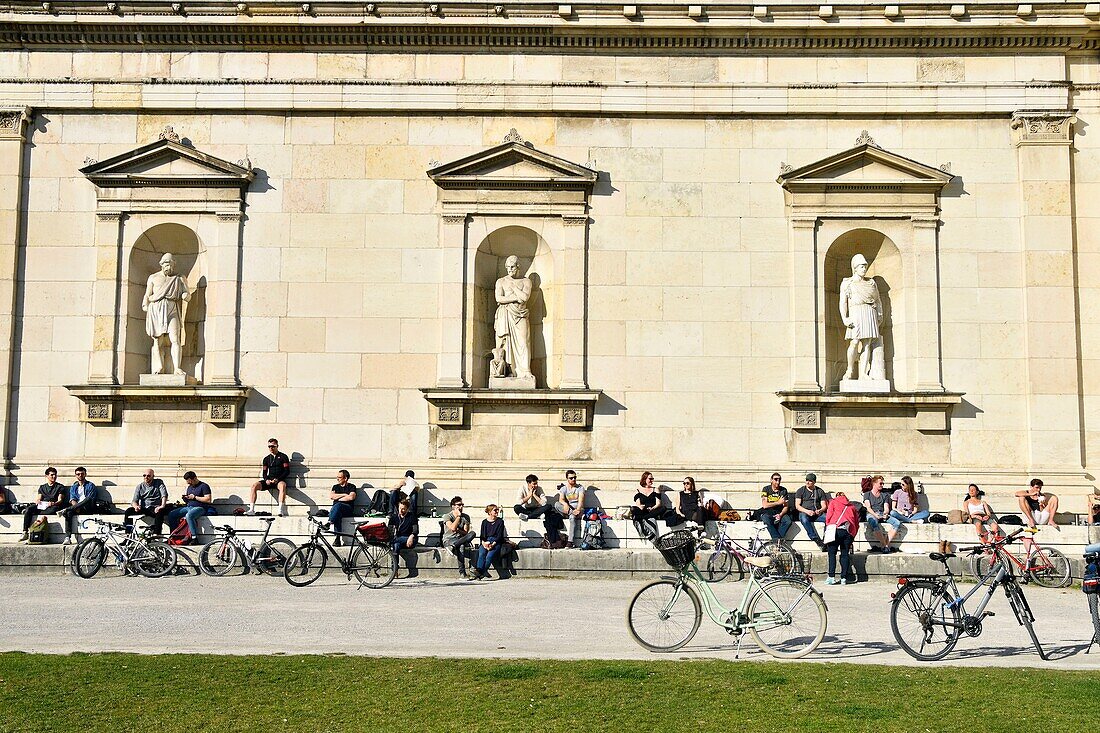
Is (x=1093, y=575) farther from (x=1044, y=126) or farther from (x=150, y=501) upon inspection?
(x=150, y=501)

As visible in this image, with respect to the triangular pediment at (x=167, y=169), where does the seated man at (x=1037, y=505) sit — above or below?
below

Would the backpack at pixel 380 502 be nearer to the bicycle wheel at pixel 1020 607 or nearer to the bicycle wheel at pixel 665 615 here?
the bicycle wheel at pixel 665 615

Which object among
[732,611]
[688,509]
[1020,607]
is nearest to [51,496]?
[688,509]

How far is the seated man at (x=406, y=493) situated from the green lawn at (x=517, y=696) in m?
10.3

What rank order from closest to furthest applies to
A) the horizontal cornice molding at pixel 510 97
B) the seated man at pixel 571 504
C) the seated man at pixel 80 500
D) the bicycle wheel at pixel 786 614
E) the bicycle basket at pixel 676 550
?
1. the bicycle wheel at pixel 786 614
2. the bicycle basket at pixel 676 550
3. the seated man at pixel 571 504
4. the seated man at pixel 80 500
5. the horizontal cornice molding at pixel 510 97

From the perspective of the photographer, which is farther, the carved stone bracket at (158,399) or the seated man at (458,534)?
the carved stone bracket at (158,399)

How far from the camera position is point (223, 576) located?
71.3ft

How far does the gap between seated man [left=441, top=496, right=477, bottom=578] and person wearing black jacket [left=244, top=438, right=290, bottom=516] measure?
13.5 feet

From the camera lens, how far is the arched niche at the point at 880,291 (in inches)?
1086

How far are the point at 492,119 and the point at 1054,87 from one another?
505 inches

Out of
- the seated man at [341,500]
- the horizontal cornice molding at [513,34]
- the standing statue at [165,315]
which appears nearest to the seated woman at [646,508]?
the seated man at [341,500]

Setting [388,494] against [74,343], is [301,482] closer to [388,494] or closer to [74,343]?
[388,494]

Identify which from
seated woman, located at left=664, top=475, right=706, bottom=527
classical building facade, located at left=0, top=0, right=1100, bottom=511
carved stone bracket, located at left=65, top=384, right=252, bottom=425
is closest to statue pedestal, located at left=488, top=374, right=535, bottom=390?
classical building facade, located at left=0, top=0, right=1100, bottom=511

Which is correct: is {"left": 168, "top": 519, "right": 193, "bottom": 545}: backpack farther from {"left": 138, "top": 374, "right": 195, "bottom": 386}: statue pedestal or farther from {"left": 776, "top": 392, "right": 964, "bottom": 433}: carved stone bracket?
{"left": 776, "top": 392, "right": 964, "bottom": 433}: carved stone bracket
